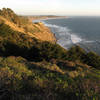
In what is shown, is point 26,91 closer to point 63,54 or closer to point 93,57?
point 63,54

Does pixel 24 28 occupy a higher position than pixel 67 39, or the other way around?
pixel 24 28

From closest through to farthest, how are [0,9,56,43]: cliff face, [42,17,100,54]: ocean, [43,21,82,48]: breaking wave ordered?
1. [42,17,100,54]: ocean
2. [0,9,56,43]: cliff face
3. [43,21,82,48]: breaking wave

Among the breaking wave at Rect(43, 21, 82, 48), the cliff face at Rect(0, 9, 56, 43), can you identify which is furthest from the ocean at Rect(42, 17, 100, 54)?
the cliff face at Rect(0, 9, 56, 43)

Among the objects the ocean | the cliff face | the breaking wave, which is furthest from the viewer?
the breaking wave

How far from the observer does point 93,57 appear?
15734 mm

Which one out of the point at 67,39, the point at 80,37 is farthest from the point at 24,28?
the point at 80,37

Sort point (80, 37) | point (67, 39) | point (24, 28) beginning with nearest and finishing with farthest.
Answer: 1. point (67, 39)
2. point (24, 28)
3. point (80, 37)

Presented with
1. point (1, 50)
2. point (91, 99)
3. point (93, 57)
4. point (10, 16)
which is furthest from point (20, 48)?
point (10, 16)

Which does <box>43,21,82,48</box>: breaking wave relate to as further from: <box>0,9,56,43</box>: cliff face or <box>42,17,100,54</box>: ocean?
<box>0,9,56,43</box>: cliff face

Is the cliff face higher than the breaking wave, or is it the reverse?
the cliff face

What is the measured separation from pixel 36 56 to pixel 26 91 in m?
11.6

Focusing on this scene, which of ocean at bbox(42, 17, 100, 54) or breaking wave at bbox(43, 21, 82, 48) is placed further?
breaking wave at bbox(43, 21, 82, 48)

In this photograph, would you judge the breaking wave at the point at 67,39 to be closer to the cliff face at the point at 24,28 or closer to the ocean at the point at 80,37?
the ocean at the point at 80,37

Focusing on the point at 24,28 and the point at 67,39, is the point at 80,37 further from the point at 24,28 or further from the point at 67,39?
the point at 24,28
